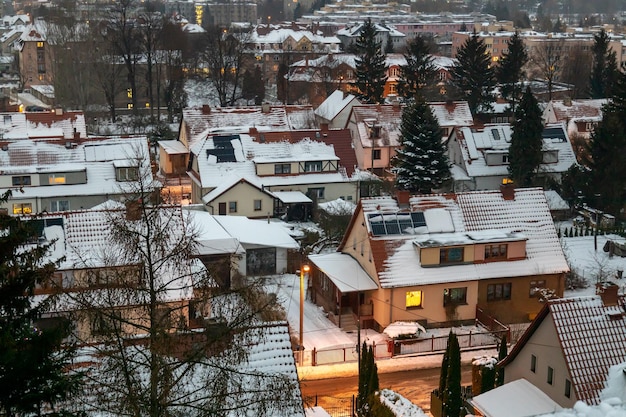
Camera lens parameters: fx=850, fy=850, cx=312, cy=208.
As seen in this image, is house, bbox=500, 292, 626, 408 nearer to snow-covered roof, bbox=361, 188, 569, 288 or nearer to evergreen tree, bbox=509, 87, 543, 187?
snow-covered roof, bbox=361, 188, 569, 288

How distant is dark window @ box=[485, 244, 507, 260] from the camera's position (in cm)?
3209

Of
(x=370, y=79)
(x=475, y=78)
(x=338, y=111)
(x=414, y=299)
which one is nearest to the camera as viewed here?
(x=414, y=299)

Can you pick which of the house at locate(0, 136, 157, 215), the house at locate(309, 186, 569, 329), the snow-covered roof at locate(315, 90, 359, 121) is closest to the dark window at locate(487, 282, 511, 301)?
the house at locate(309, 186, 569, 329)

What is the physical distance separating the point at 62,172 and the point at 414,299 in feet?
74.1

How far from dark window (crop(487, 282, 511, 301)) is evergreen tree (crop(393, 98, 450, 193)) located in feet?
53.1

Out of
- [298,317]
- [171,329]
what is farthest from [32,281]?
[298,317]

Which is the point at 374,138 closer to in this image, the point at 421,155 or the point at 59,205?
the point at 421,155

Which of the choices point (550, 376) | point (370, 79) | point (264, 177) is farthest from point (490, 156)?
point (550, 376)

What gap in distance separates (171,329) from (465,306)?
19.8 metres

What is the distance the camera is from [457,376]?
2331cm

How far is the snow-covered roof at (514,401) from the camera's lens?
831 inches

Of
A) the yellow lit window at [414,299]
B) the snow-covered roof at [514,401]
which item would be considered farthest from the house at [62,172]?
the snow-covered roof at [514,401]

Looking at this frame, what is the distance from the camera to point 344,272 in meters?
32.1

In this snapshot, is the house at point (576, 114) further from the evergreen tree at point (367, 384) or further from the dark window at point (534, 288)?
the evergreen tree at point (367, 384)
